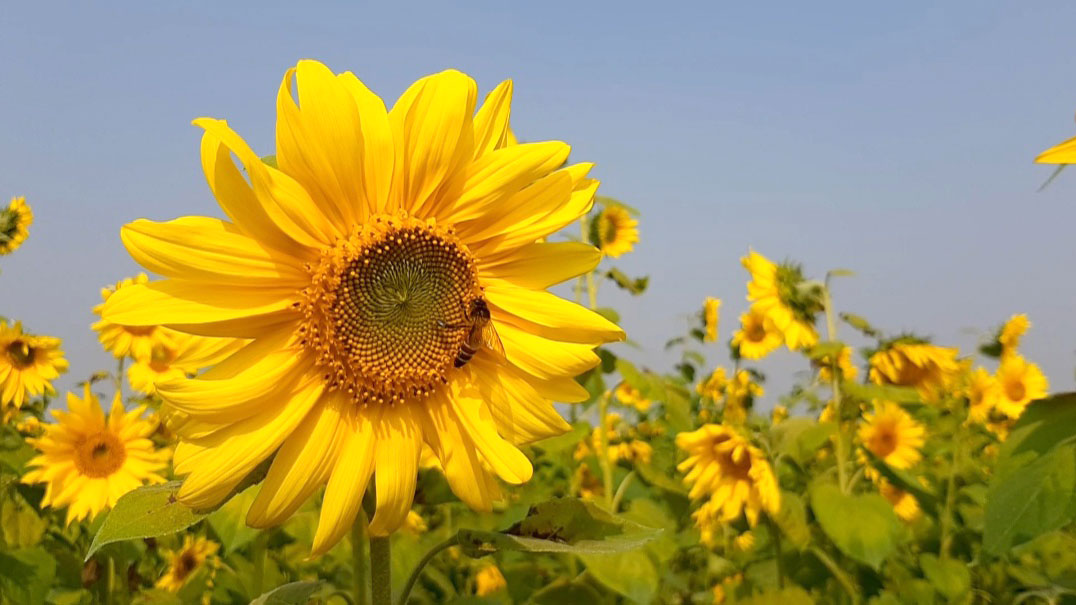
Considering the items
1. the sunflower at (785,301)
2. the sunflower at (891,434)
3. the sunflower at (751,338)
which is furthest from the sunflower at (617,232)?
the sunflower at (891,434)

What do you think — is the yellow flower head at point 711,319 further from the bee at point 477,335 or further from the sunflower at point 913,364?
the bee at point 477,335

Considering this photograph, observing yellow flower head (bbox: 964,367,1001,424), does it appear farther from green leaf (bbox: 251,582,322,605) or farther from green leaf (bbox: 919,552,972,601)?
green leaf (bbox: 251,582,322,605)

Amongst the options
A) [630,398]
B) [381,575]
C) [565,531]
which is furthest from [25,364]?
[630,398]

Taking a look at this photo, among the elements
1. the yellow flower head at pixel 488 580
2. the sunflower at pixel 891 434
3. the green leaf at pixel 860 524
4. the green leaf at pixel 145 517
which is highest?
the green leaf at pixel 145 517

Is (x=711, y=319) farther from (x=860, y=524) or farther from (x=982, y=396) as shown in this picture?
(x=860, y=524)

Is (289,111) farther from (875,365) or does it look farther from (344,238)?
(875,365)

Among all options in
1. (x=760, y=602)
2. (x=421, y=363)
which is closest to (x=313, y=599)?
(x=421, y=363)
